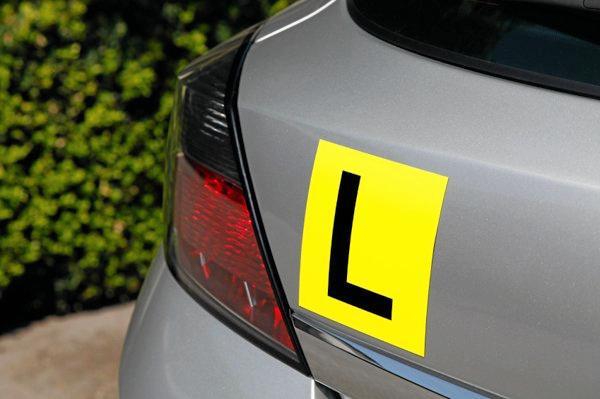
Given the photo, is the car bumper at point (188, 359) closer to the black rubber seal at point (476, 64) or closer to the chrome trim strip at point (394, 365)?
the chrome trim strip at point (394, 365)

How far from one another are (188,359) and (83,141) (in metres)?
1.65

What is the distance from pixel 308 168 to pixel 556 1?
0.38 metres

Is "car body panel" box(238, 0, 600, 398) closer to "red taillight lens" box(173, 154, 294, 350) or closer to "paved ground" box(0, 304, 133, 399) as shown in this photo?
"red taillight lens" box(173, 154, 294, 350)

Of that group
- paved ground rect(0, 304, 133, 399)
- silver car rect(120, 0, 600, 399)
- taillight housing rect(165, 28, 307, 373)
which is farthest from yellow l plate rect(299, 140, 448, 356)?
paved ground rect(0, 304, 133, 399)

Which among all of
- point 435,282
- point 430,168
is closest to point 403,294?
point 435,282

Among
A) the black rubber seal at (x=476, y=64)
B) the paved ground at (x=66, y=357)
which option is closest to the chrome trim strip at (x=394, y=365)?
the black rubber seal at (x=476, y=64)

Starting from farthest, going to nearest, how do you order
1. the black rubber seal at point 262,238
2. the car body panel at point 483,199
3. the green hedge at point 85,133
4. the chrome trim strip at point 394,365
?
the green hedge at point 85,133 < the black rubber seal at point 262,238 < the chrome trim strip at point 394,365 < the car body panel at point 483,199

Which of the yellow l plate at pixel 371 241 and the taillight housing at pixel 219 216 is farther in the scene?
the taillight housing at pixel 219 216

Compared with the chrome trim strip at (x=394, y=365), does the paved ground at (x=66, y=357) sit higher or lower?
A: lower

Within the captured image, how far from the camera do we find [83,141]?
2979 millimetres

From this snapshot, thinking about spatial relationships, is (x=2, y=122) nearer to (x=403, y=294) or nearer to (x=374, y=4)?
(x=374, y=4)

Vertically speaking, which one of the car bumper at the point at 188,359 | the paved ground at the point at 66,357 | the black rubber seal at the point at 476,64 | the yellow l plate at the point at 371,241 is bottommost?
the paved ground at the point at 66,357

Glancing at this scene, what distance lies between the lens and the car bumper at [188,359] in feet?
4.48

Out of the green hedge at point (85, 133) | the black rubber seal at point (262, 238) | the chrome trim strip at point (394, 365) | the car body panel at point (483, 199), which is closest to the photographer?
the car body panel at point (483, 199)
